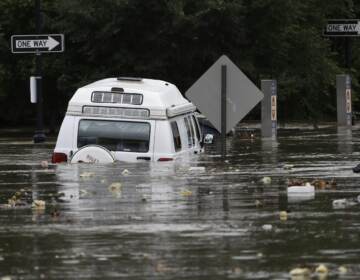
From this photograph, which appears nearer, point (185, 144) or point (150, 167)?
point (150, 167)

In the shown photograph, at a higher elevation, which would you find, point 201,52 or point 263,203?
point 201,52

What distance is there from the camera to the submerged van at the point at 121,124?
60.8 feet

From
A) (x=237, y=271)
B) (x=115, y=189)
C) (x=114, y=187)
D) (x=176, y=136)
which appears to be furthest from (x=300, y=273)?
(x=176, y=136)

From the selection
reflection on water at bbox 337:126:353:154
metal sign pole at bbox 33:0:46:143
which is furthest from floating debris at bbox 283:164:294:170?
metal sign pole at bbox 33:0:46:143

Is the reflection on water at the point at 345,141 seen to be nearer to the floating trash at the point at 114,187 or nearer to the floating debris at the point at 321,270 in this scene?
the floating trash at the point at 114,187

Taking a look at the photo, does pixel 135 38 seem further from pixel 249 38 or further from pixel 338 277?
pixel 338 277

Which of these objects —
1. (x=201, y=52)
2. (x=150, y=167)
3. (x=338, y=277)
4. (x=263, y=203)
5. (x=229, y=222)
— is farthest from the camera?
(x=201, y=52)

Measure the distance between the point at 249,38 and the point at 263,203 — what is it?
2847cm

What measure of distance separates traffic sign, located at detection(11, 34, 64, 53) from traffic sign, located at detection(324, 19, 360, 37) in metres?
12.4

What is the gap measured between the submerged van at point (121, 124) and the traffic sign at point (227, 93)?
153cm

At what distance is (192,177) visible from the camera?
15531mm

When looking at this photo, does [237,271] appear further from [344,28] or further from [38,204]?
[344,28]

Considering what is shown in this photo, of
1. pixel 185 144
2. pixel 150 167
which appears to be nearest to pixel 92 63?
pixel 185 144

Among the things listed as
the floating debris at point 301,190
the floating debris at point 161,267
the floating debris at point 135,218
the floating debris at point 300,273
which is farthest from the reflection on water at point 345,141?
the floating debris at point 300,273
